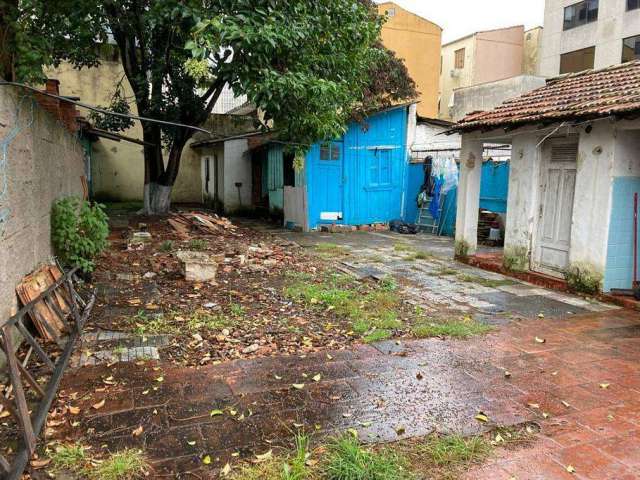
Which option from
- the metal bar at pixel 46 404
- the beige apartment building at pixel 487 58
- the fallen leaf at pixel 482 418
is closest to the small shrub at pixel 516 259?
the fallen leaf at pixel 482 418

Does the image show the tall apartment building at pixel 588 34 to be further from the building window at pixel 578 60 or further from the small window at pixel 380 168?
the small window at pixel 380 168

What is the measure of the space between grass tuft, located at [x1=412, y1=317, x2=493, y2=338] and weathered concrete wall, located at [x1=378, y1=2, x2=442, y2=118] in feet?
69.9

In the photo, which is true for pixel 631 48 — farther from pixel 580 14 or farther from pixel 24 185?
pixel 24 185

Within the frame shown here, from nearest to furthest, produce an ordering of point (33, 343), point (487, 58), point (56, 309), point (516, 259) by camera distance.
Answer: point (33, 343)
point (56, 309)
point (516, 259)
point (487, 58)

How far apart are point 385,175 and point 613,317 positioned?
32.3ft

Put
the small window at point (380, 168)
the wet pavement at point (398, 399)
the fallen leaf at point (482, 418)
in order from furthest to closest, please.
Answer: the small window at point (380, 168) → the fallen leaf at point (482, 418) → the wet pavement at point (398, 399)

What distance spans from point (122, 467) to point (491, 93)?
74.7 feet

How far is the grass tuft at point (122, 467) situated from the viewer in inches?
104

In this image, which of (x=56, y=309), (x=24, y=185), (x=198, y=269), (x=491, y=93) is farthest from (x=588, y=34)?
(x=56, y=309)

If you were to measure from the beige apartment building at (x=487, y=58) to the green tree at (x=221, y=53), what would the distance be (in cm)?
1857

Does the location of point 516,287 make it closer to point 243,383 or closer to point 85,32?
point 243,383

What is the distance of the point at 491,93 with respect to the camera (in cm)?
2212

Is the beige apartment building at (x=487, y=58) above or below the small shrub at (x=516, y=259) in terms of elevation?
above

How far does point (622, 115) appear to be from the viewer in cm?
619
